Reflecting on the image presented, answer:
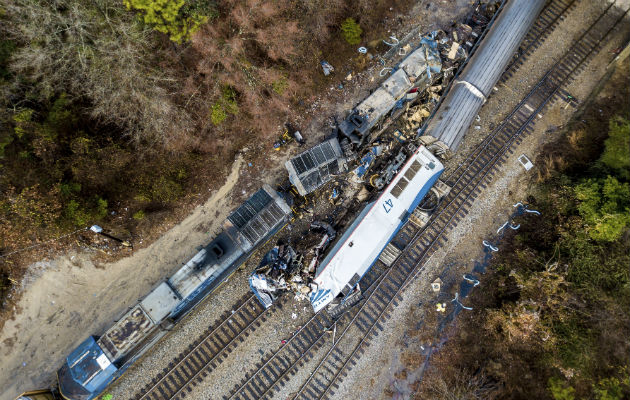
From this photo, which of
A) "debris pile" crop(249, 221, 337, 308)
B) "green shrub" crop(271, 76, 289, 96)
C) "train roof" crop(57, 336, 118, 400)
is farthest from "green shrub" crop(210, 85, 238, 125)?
"train roof" crop(57, 336, 118, 400)

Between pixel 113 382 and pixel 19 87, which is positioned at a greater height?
pixel 19 87

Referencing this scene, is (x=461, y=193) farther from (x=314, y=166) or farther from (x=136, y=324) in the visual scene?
(x=136, y=324)

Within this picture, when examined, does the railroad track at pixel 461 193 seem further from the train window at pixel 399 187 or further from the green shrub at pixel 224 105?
the green shrub at pixel 224 105

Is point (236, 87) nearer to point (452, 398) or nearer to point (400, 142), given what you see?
point (400, 142)

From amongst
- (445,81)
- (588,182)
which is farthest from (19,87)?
(588,182)

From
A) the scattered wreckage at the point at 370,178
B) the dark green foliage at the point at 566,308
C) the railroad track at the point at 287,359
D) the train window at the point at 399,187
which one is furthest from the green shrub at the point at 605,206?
the railroad track at the point at 287,359

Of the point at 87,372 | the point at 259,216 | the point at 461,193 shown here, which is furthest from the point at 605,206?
the point at 87,372

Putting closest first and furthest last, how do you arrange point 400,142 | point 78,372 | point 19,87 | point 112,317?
point 78,372
point 19,87
point 112,317
point 400,142
